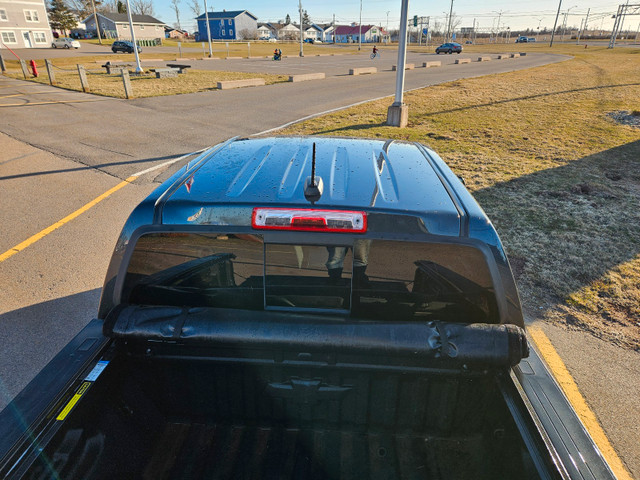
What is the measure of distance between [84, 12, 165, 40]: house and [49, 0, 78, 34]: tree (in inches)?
236

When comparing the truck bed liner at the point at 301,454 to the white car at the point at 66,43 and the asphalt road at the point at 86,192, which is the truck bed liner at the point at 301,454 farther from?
the white car at the point at 66,43

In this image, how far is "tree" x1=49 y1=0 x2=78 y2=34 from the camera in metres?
80.1

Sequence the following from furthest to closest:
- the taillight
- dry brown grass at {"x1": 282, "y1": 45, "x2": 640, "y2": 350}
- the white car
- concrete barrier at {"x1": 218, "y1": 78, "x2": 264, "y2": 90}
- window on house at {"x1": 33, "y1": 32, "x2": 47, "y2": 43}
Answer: window on house at {"x1": 33, "y1": 32, "x2": 47, "y2": 43} < the white car < concrete barrier at {"x1": 218, "y1": 78, "x2": 264, "y2": 90} < dry brown grass at {"x1": 282, "y1": 45, "x2": 640, "y2": 350} < the taillight

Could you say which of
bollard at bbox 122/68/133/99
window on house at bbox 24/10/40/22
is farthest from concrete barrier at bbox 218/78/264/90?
window on house at bbox 24/10/40/22

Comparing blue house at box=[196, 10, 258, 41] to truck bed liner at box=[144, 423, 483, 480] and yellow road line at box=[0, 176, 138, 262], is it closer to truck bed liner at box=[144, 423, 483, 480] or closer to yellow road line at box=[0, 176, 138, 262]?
yellow road line at box=[0, 176, 138, 262]

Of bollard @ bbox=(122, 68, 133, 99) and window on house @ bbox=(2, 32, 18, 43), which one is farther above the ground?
window on house @ bbox=(2, 32, 18, 43)

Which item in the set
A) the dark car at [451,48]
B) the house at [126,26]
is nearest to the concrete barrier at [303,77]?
the dark car at [451,48]

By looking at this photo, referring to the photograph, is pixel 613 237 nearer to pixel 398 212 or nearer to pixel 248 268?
pixel 398 212

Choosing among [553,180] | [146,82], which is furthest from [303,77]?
[553,180]

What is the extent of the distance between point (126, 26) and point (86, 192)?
96287mm

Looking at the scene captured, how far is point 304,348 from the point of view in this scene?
196 cm

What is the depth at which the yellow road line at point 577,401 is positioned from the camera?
108 inches

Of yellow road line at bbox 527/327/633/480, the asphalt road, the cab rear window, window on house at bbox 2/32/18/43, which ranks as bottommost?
yellow road line at bbox 527/327/633/480

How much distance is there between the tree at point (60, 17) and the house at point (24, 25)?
81.7ft
